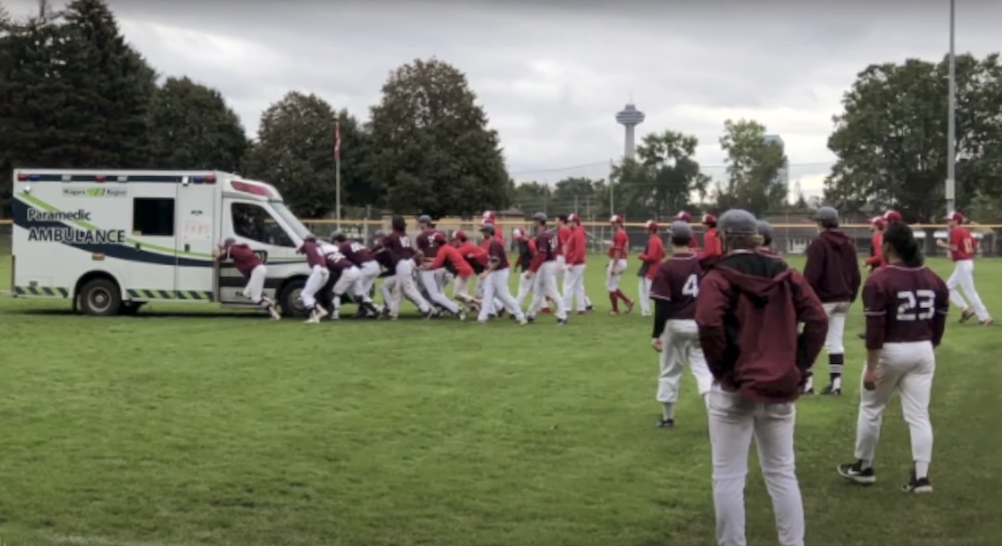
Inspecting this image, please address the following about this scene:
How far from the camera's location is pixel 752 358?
5.65 metres

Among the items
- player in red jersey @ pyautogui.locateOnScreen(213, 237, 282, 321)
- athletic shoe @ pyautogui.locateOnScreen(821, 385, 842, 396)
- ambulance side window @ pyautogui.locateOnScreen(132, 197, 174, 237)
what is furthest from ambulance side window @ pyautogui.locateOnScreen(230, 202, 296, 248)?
Answer: athletic shoe @ pyautogui.locateOnScreen(821, 385, 842, 396)

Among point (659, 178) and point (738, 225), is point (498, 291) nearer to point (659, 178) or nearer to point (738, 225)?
point (738, 225)

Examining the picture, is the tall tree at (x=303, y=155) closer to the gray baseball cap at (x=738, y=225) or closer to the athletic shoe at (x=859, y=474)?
the athletic shoe at (x=859, y=474)

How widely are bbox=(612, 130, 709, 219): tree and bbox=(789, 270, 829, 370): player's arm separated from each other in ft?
223

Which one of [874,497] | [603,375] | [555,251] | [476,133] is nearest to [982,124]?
[476,133]

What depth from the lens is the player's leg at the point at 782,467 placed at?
5.85m

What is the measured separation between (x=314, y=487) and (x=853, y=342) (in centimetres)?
1204

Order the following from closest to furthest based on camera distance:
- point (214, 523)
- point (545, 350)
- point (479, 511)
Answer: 1. point (214, 523)
2. point (479, 511)
3. point (545, 350)

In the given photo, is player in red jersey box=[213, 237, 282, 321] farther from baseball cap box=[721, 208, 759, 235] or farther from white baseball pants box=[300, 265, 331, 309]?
baseball cap box=[721, 208, 759, 235]

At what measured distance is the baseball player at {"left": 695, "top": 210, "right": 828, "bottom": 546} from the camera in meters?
5.64

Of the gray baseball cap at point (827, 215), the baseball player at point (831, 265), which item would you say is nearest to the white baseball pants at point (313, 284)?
the baseball player at point (831, 265)

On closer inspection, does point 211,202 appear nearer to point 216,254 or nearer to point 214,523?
point 216,254

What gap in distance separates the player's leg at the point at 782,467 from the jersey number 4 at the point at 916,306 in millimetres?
1945

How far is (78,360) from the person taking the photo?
46.2ft
